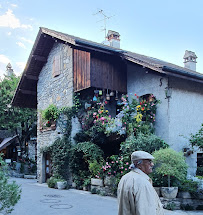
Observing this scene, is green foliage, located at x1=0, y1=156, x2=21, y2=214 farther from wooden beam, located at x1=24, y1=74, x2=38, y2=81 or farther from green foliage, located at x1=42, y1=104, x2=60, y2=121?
wooden beam, located at x1=24, y1=74, x2=38, y2=81

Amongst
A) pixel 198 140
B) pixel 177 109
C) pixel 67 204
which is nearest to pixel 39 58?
pixel 177 109

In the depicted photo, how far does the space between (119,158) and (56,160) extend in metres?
4.20

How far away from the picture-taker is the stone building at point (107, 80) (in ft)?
33.8

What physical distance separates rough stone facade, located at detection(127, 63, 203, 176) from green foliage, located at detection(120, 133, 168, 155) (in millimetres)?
1035

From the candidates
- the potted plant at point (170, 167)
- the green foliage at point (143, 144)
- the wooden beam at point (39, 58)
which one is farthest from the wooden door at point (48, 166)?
the potted plant at point (170, 167)

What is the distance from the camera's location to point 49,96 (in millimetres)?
15070

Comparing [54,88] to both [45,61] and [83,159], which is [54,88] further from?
[83,159]

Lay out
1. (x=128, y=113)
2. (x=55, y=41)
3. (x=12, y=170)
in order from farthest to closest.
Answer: (x=12, y=170) < (x=55, y=41) < (x=128, y=113)

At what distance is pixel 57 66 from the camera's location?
14195 millimetres

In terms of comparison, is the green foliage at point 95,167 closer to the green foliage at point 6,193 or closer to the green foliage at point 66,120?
the green foliage at point 66,120

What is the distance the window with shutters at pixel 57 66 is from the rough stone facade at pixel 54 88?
0.11 m

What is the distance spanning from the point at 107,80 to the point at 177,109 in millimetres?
3327

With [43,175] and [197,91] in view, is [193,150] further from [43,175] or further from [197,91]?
[43,175]

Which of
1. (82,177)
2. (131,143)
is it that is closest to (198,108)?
(131,143)
